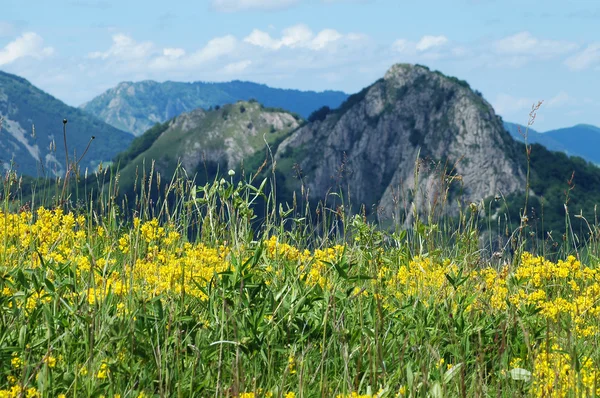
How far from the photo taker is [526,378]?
387 centimetres

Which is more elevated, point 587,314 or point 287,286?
point 287,286

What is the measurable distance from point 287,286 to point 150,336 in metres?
0.98

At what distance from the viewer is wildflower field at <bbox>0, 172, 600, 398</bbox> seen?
3.41 metres

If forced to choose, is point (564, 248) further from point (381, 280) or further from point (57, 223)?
point (57, 223)

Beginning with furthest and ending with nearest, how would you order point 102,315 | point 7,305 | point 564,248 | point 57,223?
1. point 564,248
2. point 57,223
3. point 7,305
4. point 102,315

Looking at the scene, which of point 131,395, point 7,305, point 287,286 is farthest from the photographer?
point 287,286

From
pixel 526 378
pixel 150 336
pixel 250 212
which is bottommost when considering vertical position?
pixel 526 378

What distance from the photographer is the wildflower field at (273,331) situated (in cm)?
341

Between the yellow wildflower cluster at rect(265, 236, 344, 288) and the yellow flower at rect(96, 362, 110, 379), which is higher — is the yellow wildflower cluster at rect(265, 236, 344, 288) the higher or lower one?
the higher one

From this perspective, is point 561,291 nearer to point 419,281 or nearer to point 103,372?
point 419,281

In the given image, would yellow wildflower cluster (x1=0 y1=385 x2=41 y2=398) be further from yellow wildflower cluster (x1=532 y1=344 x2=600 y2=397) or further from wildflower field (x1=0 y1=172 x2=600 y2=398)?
yellow wildflower cluster (x1=532 y1=344 x2=600 y2=397)

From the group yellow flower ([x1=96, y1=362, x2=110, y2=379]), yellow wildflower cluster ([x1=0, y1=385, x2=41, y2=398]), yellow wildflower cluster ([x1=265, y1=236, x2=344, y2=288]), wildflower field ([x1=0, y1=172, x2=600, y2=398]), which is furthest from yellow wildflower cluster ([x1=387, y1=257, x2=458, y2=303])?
yellow wildflower cluster ([x1=0, y1=385, x2=41, y2=398])

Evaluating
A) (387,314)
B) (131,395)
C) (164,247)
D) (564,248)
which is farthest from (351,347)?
(564,248)

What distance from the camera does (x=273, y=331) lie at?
3980 millimetres
